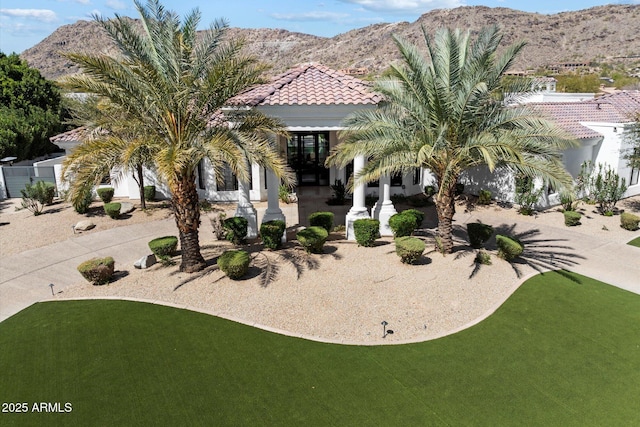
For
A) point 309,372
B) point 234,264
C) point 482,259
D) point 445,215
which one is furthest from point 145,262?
point 482,259

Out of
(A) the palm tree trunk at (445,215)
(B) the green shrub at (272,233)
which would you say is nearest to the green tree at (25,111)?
(B) the green shrub at (272,233)

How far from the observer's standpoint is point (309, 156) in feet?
87.7

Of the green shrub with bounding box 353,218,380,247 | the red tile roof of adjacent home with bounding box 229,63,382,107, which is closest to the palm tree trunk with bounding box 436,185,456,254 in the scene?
the green shrub with bounding box 353,218,380,247

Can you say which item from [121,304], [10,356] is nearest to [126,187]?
[121,304]

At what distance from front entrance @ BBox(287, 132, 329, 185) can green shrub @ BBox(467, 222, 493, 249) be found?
1179cm

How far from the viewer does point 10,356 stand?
9.75 m

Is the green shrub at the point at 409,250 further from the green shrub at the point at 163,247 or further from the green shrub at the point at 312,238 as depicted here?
the green shrub at the point at 163,247

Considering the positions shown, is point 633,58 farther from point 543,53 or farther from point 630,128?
point 630,128

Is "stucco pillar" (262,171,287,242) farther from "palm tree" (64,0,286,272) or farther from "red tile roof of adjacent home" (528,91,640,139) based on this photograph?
"red tile roof of adjacent home" (528,91,640,139)

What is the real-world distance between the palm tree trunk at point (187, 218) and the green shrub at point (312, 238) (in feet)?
11.0

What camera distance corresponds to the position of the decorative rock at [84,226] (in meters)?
18.3

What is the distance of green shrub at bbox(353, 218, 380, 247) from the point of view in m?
16.2

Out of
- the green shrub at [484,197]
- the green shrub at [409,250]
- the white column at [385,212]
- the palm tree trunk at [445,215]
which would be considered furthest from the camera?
the green shrub at [484,197]

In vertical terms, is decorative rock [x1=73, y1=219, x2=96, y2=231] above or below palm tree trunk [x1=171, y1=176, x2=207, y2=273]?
below
